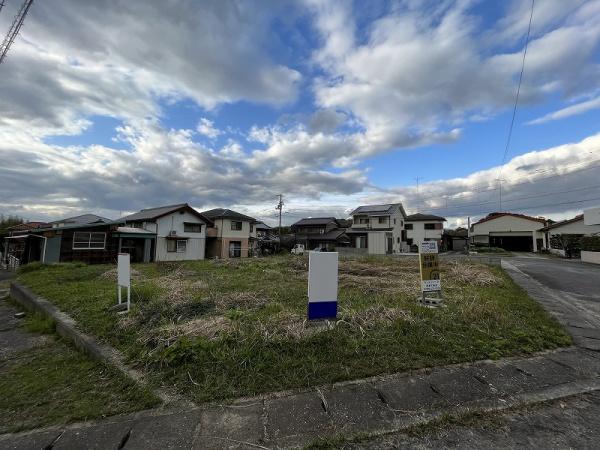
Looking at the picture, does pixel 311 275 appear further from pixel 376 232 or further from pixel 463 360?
pixel 376 232

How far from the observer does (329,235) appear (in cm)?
3881

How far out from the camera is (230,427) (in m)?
2.25

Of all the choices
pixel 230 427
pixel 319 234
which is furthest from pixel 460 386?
pixel 319 234

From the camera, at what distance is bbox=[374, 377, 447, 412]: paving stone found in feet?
8.27

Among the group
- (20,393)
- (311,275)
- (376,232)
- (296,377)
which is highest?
(376,232)

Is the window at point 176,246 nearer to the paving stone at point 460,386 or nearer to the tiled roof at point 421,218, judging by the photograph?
the paving stone at point 460,386

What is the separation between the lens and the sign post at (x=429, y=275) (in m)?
A: 5.72

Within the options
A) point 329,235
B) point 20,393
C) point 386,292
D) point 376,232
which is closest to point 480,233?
point 376,232

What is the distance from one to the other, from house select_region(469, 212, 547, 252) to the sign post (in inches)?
1550

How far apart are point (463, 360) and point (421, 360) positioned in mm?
515

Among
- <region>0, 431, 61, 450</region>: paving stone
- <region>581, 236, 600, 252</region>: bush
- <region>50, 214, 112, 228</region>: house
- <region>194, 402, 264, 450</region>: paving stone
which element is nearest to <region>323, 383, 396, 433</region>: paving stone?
<region>194, 402, 264, 450</region>: paving stone

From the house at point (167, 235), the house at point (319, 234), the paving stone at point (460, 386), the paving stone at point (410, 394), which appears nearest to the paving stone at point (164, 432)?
the paving stone at point (410, 394)

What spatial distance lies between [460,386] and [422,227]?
43071 mm

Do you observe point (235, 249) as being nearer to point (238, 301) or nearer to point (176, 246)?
point (176, 246)
